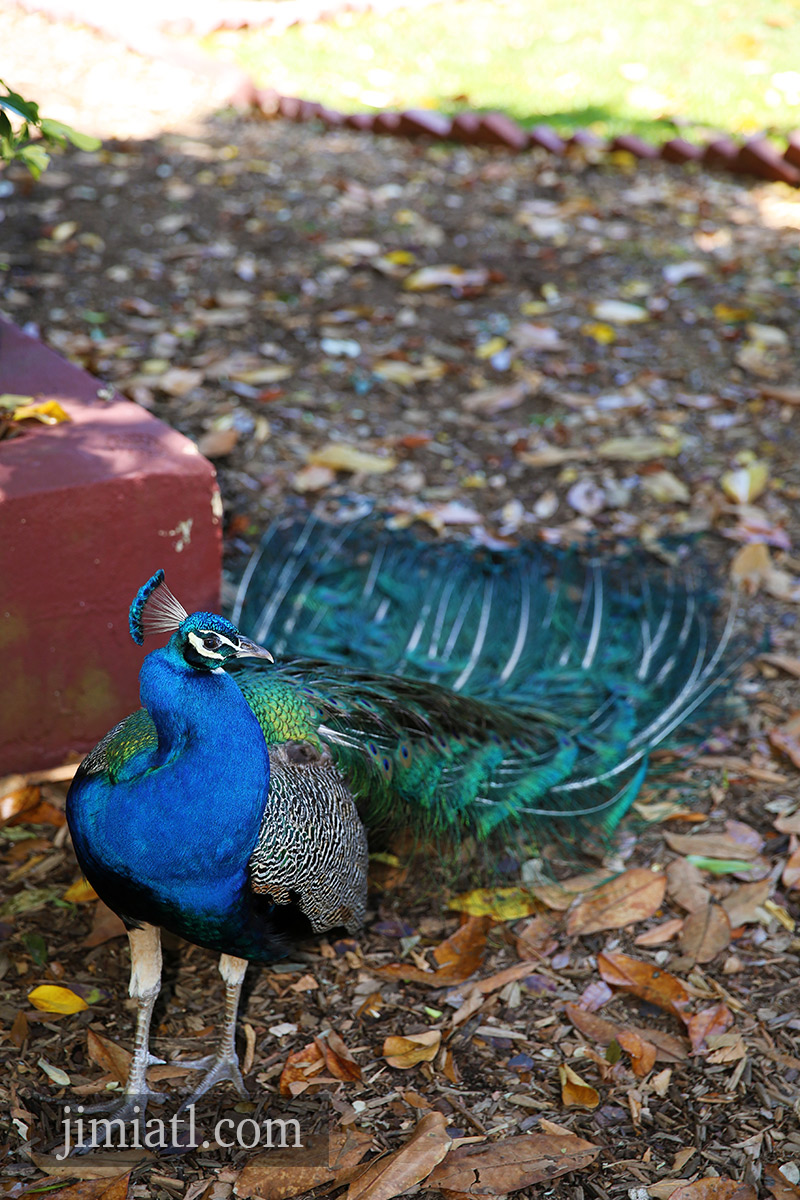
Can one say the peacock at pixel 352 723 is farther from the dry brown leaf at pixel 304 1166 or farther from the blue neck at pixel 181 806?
the dry brown leaf at pixel 304 1166

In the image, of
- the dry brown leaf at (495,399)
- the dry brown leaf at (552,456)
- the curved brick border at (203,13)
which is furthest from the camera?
the curved brick border at (203,13)

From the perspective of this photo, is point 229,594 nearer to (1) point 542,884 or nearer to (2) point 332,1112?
(1) point 542,884

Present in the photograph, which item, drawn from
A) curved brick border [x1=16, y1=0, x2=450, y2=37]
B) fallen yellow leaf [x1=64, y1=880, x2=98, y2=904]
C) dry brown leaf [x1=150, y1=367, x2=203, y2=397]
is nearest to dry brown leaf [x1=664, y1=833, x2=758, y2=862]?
fallen yellow leaf [x1=64, y1=880, x2=98, y2=904]

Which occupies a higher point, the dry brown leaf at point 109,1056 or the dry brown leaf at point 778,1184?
the dry brown leaf at point 778,1184

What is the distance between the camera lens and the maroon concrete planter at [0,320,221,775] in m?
2.70

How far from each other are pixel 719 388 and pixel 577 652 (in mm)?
2139

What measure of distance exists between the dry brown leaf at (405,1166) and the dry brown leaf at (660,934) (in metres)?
0.74

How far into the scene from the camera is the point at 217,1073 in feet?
7.96

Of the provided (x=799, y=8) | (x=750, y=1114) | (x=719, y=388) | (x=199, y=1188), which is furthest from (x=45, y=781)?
(x=799, y=8)

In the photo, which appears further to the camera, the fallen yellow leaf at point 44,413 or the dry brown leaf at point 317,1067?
the fallen yellow leaf at point 44,413

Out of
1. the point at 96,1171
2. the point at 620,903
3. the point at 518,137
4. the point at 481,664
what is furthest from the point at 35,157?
the point at 518,137

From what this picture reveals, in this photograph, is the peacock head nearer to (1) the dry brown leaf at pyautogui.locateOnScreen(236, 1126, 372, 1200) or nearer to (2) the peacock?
(2) the peacock

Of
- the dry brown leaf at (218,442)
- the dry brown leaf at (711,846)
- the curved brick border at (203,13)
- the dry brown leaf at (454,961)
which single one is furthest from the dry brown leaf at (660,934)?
the curved brick border at (203,13)

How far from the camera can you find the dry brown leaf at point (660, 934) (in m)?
2.81
